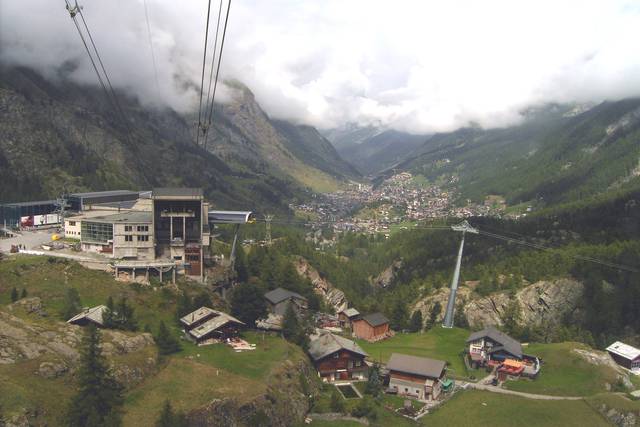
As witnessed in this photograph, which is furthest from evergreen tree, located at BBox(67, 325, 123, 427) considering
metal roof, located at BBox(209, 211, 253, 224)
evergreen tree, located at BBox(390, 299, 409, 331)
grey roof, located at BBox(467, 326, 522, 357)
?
evergreen tree, located at BBox(390, 299, 409, 331)

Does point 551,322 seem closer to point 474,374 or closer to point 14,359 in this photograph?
point 474,374

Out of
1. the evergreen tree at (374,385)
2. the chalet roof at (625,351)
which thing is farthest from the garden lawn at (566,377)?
the evergreen tree at (374,385)

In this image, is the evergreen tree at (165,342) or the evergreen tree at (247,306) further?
the evergreen tree at (247,306)

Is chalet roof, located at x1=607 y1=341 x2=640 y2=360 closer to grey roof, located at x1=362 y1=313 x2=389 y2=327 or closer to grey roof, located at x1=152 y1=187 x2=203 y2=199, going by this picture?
grey roof, located at x1=362 y1=313 x2=389 y2=327

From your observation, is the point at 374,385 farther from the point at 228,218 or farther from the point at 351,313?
the point at 228,218

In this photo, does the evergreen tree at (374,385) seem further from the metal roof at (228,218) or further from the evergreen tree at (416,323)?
the metal roof at (228,218)

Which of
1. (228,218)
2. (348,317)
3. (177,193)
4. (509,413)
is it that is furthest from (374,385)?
(228,218)
